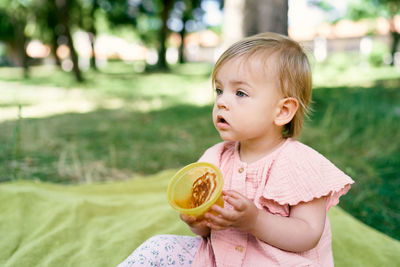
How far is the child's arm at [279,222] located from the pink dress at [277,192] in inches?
1.4

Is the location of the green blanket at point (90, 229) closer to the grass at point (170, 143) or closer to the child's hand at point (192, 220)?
the grass at point (170, 143)

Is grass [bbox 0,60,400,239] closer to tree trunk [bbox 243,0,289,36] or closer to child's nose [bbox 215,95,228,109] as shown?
tree trunk [bbox 243,0,289,36]

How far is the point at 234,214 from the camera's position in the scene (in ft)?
3.23

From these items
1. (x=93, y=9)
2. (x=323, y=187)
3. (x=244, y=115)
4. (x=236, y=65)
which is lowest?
(x=323, y=187)

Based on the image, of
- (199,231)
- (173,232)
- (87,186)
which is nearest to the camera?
(199,231)

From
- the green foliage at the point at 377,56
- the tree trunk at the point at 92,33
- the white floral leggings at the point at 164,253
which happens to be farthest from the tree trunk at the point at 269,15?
the tree trunk at the point at 92,33

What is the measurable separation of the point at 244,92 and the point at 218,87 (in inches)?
4.5

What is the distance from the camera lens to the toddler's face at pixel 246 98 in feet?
3.79

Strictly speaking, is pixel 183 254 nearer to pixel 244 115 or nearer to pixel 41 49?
pixel 244 115

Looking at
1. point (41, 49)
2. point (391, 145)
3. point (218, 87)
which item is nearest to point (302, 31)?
point (41, 49)

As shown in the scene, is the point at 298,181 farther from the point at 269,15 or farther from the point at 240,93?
the point at 269,15

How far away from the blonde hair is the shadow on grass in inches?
51.8

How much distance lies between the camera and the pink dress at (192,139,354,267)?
3.62 ft

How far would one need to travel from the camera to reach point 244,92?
45.7 inches
